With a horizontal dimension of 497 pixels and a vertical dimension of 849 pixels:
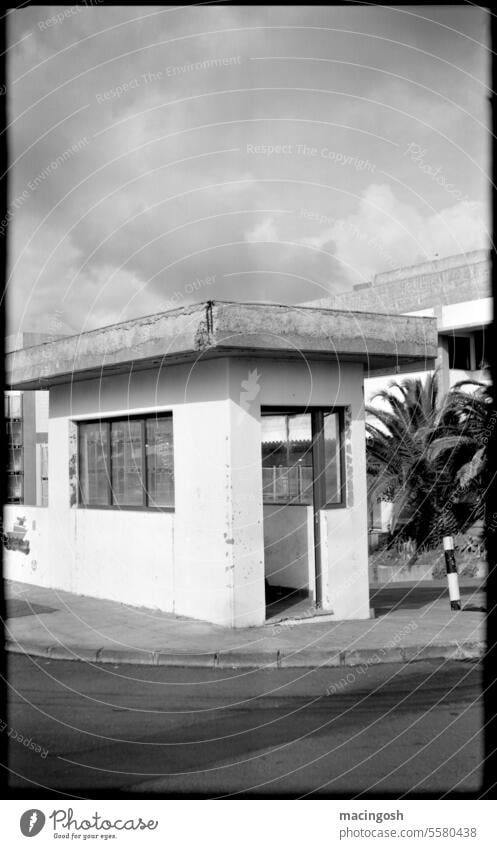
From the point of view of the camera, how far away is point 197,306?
32.0ft

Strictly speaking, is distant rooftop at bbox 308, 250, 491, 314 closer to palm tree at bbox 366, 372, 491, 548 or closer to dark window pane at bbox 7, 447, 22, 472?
palm tree at bbox 366, 372, 491, 548

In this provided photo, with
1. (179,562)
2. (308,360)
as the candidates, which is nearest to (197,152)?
(308,360)

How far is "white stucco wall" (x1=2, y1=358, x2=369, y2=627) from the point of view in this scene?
10.2 metres

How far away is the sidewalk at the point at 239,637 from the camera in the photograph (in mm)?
8703

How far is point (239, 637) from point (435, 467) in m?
7.66

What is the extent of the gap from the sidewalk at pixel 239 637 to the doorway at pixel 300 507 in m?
0.93

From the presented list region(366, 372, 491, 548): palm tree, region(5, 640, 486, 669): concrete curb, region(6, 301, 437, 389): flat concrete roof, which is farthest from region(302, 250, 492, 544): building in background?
region(5, 640, 486, 669): concrete curb

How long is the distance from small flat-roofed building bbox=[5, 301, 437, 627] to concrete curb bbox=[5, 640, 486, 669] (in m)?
1.48

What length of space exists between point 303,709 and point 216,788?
1.97m

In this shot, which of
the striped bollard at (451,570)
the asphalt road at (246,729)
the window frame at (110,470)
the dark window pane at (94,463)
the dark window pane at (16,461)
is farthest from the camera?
the dark window pane at (16,461)

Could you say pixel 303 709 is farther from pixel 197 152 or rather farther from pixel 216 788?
pixel 197 152

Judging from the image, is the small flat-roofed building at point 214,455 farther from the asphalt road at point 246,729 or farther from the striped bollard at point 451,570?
the asphalt road at point 246,729

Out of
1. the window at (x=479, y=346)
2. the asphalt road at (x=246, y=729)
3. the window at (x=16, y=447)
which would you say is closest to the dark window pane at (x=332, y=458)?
the asphalt road at (x=246, y=729)

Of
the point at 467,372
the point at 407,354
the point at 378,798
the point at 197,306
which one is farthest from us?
the point at 467,372
